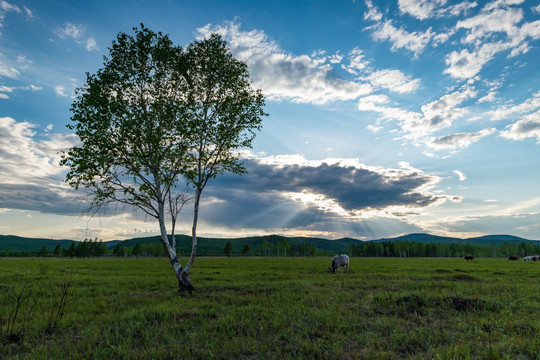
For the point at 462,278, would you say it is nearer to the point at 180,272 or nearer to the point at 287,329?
the point at 287,329

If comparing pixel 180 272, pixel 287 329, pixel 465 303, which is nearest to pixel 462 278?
pixel 465 303

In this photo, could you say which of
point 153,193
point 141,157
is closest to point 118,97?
point 141,157

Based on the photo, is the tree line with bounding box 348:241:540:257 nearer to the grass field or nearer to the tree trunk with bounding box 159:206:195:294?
the tree trunk with bounding box 159:206:195:294

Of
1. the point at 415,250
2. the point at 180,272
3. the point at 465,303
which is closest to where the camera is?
the point at 465,303

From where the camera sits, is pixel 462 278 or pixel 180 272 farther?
pixel 462 278

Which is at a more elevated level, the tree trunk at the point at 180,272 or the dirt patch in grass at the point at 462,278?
the tree trunk at the point at 180,272

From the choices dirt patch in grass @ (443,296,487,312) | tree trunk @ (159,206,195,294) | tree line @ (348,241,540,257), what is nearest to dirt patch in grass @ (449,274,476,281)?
dirt patch in grass @ (443,296,487,312)

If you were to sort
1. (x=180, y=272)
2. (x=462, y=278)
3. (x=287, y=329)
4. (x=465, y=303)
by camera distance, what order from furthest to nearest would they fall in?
(x=462, y=278) → (x=180, y=272) → (x=465, y=303) → (x=287, y=329)

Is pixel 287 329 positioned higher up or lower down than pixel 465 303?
lower down

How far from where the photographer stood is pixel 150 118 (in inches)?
812

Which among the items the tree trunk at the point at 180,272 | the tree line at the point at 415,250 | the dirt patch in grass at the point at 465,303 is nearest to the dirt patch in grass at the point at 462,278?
the dirt patch in grass at the point at 465,303

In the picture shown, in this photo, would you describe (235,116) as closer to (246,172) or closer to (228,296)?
(246,172)

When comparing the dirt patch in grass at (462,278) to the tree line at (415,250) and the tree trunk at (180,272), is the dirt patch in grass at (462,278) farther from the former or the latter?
the tree line at (415,250)

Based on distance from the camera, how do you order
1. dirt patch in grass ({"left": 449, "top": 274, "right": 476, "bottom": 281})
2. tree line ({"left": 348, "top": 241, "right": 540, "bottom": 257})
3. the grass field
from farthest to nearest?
tree line ({"left": 348, "top": 241, "right": 540, "bottom": 257}) → dirt patch in grass ({"left": 449, "top": 274, "right": 476, "bottom": 281}) → the grass field
